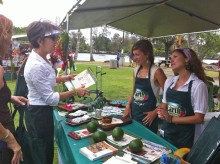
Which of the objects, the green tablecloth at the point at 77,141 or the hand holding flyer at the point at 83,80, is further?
the hand holding flyer at the point at 83,80

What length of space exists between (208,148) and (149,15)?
388 centimetres

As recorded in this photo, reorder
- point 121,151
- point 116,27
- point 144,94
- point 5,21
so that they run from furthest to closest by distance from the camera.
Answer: point 116,27
point 144,94
point 121,151
point 5,21

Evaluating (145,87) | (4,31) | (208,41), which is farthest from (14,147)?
(208,41)

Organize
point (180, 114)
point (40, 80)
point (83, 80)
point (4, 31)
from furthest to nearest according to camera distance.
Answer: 1. point (83, 80)
2. point (180, 114)
3. point (40, 80)
4. point (4, 31)

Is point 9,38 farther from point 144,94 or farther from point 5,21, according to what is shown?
point 144,94

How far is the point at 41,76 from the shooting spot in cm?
205

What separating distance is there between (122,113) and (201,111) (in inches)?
42.0

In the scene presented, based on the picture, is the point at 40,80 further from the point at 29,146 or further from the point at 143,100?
the point at 143,100

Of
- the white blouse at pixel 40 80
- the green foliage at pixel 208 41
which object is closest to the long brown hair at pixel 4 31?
the white blouse at pixel 40 80

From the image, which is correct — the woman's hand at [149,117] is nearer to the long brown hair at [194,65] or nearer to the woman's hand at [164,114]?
the woman's hand at [164,114]

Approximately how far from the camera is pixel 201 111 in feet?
6.73

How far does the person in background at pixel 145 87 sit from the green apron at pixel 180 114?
0.36 meters

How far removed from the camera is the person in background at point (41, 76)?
2.06 m

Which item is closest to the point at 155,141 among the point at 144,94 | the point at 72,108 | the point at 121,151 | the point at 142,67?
the point at 121,151
